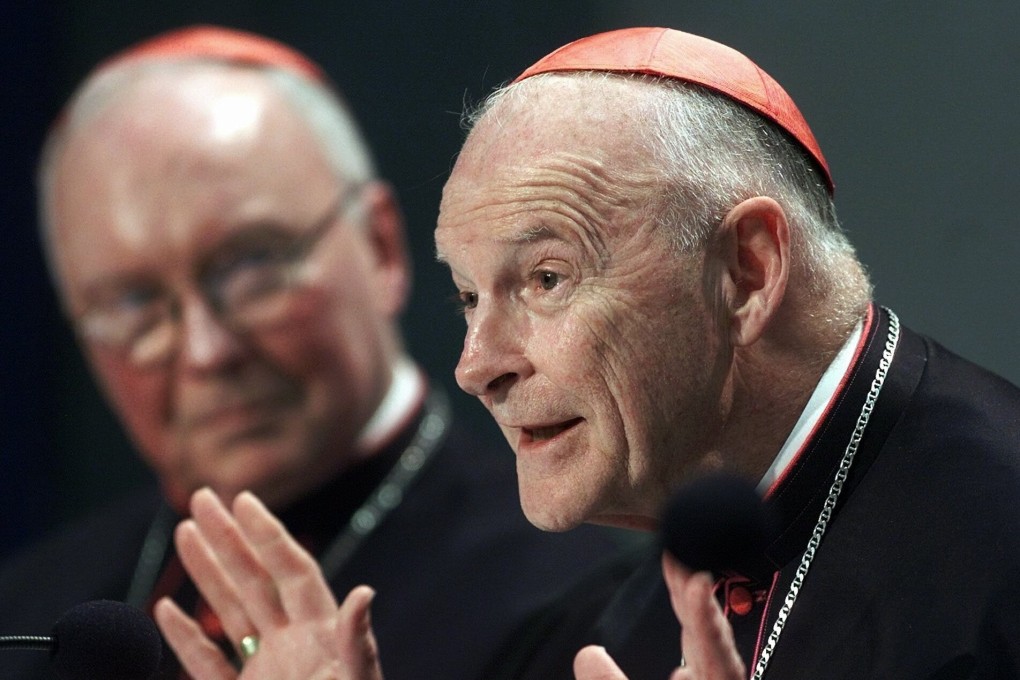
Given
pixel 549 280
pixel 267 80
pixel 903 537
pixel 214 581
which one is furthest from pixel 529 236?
pixel 267 80

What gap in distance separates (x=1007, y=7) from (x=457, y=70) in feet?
3.15

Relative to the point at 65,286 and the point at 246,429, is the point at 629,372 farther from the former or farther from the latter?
the point at 65,286

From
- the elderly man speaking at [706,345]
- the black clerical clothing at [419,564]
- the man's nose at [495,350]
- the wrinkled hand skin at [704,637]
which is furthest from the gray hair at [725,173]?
the black clerical clothing at [419,564]

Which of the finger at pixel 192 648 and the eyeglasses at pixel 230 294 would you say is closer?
the finger at pixel 192 648

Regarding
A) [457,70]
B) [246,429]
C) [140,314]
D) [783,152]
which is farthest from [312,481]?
[783,152]

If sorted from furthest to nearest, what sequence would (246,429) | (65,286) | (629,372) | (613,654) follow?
1. (65,286)
2. (246,429)
3. (613,654)
4. (629,372)

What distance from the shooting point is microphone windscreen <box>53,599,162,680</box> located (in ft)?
5.99

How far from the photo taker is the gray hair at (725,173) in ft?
6.27

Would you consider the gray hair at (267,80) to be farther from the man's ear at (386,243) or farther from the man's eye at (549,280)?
the man's eye at (549,280)

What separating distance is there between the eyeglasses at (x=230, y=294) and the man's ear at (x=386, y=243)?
20 centimetres

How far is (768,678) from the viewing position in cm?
192

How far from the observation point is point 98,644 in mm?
1824

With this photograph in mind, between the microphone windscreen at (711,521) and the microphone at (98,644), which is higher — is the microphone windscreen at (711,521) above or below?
above

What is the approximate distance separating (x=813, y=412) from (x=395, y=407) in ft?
4.82
